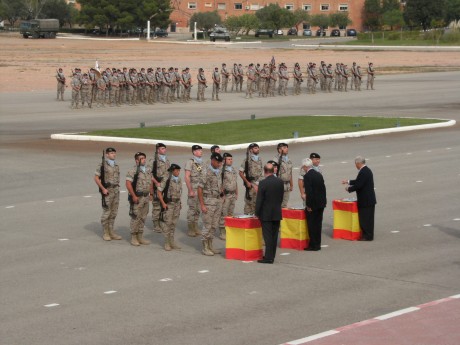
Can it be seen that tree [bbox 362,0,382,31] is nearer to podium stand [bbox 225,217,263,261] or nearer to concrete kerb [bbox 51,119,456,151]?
concrete kerb [bbox 51,119,456,151]

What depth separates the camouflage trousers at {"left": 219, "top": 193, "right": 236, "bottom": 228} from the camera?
59.5 ft

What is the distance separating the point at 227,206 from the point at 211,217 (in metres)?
1.48

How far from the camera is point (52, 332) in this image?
12328mm

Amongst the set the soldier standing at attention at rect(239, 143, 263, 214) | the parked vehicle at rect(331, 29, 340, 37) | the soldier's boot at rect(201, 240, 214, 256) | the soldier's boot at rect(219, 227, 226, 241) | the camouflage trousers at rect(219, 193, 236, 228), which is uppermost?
the soldier standing at attention at rect(239, 143, 263, 214)

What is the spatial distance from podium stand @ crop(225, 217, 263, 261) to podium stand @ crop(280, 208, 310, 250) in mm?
952

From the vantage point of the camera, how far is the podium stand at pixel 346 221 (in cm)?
1788

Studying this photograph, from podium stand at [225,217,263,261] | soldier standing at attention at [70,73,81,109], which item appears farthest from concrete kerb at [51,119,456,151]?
podium stand at [225,217,263,261]

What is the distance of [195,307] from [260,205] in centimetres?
317

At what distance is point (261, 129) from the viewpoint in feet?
113

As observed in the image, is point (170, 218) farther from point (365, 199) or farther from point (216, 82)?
point (216, 82)

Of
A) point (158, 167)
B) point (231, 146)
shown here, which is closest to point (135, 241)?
point (158, 167)

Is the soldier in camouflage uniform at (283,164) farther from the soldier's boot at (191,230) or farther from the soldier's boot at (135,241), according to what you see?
the soldier's boot at (135,241)

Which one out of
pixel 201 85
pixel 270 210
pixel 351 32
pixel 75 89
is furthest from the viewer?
pixel 351 32

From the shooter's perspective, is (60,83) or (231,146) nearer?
(231,146)
